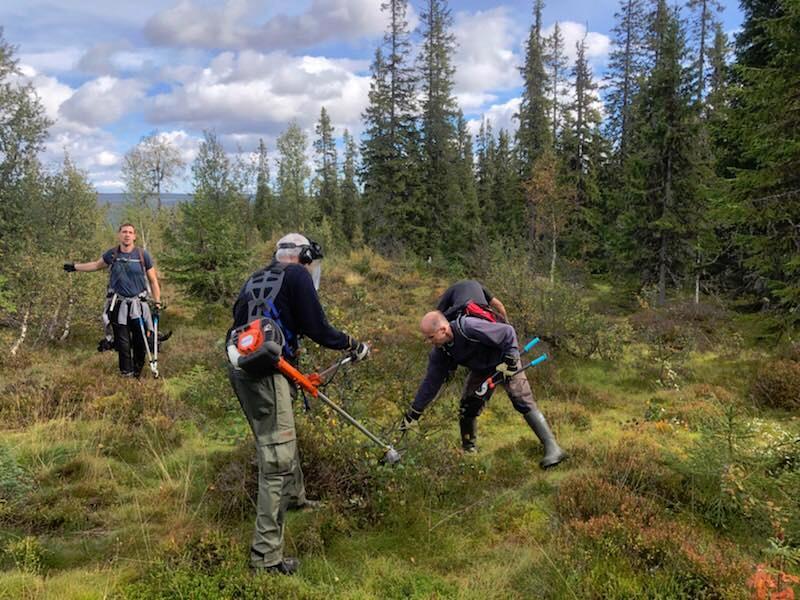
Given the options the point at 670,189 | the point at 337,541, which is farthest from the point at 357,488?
the point at 670,189

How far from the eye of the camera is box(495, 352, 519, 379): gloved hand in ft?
16.3

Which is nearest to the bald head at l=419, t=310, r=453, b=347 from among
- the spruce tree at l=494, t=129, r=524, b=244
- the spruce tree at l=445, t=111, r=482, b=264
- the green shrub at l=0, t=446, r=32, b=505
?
the green shrub at l=0, t=446, r=32, b=505

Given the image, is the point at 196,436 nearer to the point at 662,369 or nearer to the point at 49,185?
the point at 662,369

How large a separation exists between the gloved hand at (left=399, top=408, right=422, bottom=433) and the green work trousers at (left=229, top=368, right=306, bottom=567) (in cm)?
138

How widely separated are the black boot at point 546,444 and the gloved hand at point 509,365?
557 mm

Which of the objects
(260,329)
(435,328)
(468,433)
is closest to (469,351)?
(435,328)

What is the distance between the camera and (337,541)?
383 centimetres

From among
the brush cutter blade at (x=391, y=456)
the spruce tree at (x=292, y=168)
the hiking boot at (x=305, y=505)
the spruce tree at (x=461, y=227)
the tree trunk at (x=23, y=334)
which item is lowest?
the hiking boot at (x=305, y=505)

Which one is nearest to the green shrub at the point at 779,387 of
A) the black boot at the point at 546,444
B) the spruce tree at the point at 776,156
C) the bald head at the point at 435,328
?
the spruce tree at the point at 776,156

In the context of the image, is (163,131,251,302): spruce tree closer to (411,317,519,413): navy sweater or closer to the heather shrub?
(411,317,519,413): navy sweater

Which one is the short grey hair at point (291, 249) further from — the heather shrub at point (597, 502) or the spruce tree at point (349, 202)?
the spruce tree at point (349, 202)

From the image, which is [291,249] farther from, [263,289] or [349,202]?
[349,202]

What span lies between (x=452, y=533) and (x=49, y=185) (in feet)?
93.2

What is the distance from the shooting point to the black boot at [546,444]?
5164 millimetres
